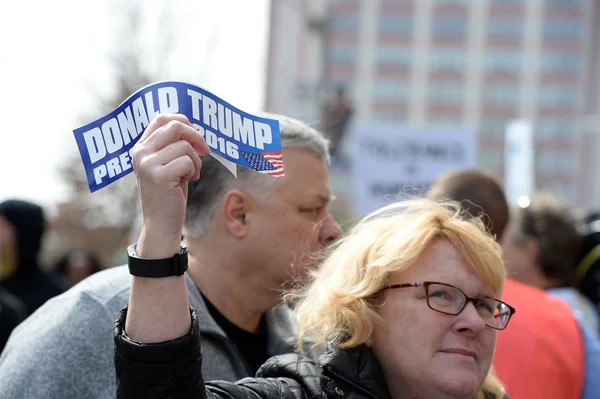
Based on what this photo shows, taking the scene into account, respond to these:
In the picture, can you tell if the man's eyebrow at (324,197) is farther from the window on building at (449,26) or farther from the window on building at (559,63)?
the window on building at (559,63)

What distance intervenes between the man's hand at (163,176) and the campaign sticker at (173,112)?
0.31 ft

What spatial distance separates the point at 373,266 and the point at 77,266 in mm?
6956

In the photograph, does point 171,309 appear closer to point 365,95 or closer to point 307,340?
point 307,340

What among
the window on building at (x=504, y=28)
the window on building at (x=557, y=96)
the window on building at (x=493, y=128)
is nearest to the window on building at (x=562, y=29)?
the window on building at (x=504, y=28)

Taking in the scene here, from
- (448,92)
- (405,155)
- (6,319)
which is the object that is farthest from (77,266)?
(448,92)

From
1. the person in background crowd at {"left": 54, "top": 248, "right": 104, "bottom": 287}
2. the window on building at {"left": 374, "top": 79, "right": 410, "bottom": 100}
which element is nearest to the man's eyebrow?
the person in background crowd at {"left": 54, "top": 248, "right": 104, "bottom": 287}

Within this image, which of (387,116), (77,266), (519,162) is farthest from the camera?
(387,116)

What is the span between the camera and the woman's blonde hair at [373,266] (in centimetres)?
207

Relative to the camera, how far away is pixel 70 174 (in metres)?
28.6

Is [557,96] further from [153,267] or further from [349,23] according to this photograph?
[153,267]

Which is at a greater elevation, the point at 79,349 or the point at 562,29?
the point at 562,29

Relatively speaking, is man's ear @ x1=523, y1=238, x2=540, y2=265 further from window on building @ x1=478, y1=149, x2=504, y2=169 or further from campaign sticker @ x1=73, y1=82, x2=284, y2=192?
window on building @ x1=478, y1=149, x2=504, y2=169

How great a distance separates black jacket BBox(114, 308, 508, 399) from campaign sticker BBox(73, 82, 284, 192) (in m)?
0.29

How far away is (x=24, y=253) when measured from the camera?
545cm
